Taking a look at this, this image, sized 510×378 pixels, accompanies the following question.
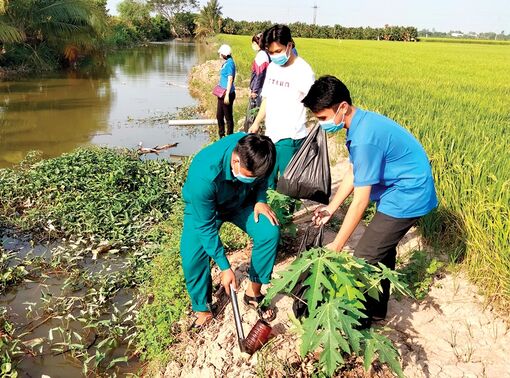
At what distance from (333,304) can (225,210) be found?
1.09 metres

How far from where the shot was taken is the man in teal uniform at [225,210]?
225cm

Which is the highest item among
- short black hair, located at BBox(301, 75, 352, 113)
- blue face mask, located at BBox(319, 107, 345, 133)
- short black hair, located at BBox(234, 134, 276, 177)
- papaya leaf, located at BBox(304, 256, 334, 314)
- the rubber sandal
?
short black hair, located at BBox(301, 75, 352, 113)

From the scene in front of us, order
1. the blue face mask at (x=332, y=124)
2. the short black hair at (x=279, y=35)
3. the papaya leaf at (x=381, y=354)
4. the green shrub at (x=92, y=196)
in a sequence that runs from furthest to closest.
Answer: the green shrub at (x=92, y=196) < the short black hair at (x=279, y=35) < the blue face mask at (x=332, y=124) < the papaya leaf at (x=381, y=354)

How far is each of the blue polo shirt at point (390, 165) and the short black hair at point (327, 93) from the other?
0.13 metres

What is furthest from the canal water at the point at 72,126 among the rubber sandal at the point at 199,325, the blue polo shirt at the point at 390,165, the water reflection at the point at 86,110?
the blue polo shirt at the point at 390,165

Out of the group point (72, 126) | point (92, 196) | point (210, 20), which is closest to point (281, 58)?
point (92, 196)

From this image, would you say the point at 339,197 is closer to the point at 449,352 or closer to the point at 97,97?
the point at 449,352

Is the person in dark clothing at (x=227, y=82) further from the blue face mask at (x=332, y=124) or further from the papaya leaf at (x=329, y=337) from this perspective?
the papaya leaf at (x=329, y=337)

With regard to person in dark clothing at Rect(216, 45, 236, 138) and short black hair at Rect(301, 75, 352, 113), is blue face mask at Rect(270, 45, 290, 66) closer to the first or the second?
short black hair at Rect(301, 75, 352, 113)

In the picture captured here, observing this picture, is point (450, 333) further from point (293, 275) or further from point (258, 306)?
point (293, 275)

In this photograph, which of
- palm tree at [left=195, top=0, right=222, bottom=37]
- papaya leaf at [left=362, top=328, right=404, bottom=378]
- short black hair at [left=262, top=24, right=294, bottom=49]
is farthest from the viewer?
palm tree at [left=195, top=0, right=222, bottom=37]

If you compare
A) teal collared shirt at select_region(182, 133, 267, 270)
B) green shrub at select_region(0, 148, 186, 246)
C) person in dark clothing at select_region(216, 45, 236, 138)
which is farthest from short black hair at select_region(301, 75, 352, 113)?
person in dark clothing at select_region(216, 45, 236, 138)

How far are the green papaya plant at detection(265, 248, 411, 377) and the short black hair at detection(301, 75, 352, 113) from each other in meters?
0.75

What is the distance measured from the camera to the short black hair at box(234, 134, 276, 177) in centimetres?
219
